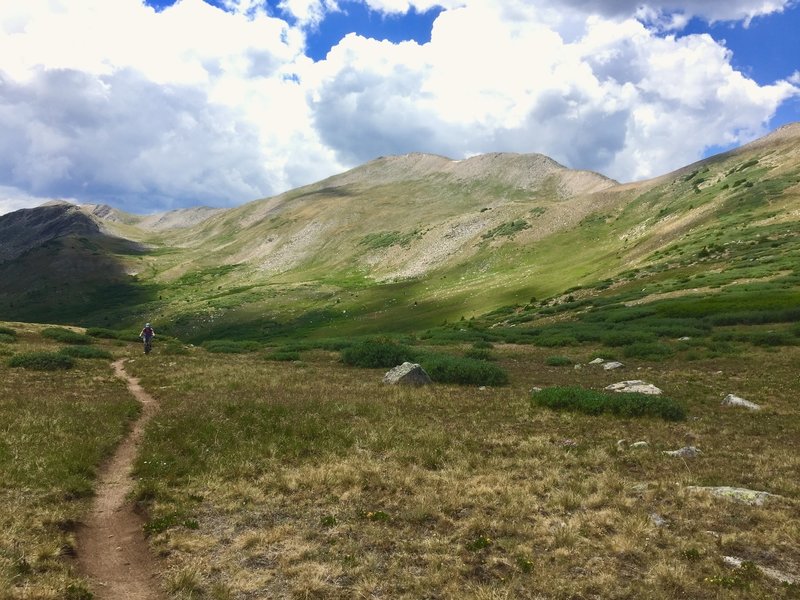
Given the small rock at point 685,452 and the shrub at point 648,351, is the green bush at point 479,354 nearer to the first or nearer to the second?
the shrub at point 648,351

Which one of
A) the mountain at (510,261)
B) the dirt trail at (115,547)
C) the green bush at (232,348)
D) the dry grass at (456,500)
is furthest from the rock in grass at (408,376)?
the mountain at (510,261)

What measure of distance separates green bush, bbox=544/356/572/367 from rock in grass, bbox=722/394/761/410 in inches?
544

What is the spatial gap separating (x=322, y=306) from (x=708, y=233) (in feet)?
249

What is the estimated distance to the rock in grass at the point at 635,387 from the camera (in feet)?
83.0

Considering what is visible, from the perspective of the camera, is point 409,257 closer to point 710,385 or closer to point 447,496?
point 710,385

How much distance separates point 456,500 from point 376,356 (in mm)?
26751

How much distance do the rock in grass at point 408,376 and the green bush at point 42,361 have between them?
20192mm

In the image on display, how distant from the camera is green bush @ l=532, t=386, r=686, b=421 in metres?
21.2

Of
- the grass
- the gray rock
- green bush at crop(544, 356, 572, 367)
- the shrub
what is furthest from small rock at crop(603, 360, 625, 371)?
the grass

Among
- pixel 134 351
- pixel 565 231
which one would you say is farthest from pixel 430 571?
pixel 565 231

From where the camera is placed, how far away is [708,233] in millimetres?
83750

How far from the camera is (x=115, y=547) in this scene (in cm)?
1069

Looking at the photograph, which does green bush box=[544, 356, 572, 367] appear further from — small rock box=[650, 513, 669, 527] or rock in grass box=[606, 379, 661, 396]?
small rock box=[650, 513, 669, 527]

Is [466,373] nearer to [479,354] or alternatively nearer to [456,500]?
[479,354]
